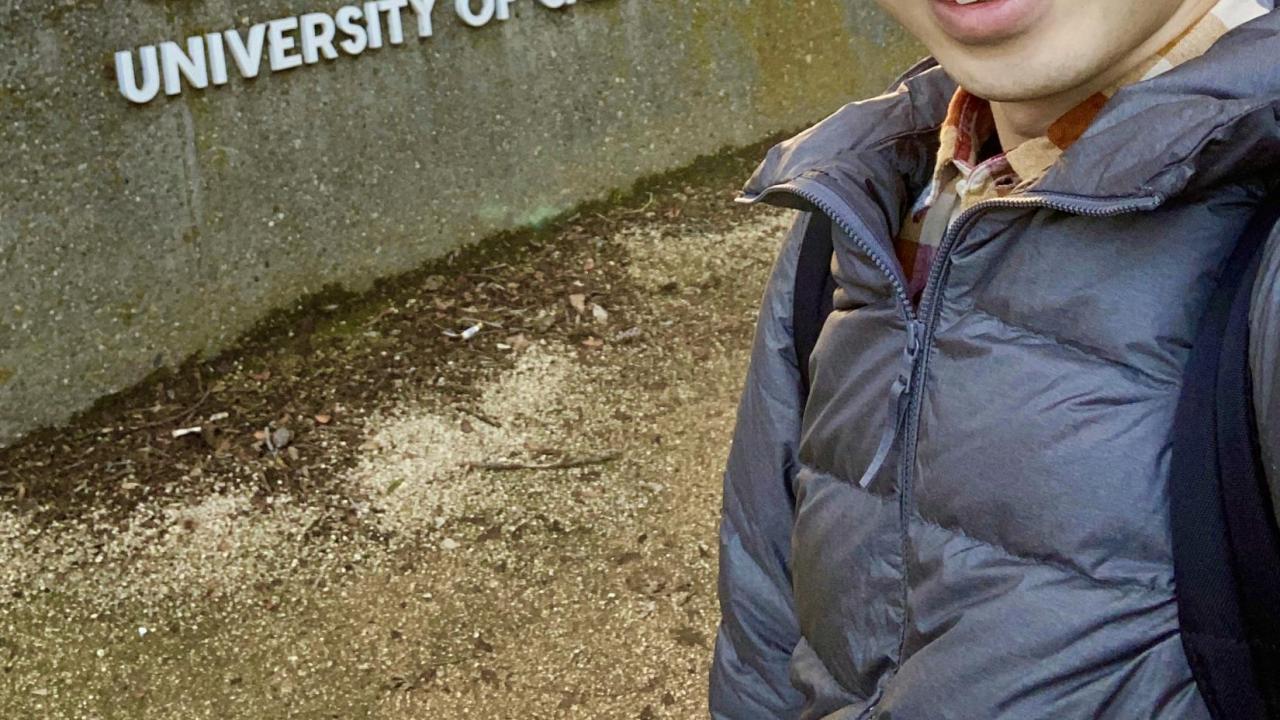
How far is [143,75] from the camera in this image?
3.45 meters

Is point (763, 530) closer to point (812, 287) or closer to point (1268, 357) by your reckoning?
point (812, 287)

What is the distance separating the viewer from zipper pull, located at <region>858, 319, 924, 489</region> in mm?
1238

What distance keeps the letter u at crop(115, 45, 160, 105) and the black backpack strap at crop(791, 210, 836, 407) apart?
8.05 feet

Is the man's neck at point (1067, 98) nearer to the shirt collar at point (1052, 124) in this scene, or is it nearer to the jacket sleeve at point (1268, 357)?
the shirt collar at point (1052, 124)

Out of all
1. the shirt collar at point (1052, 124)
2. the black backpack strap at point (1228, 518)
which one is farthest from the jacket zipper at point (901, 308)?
the black backpack strap at point (1228, 518)

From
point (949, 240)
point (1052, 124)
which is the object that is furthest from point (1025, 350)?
point (1052, 124)

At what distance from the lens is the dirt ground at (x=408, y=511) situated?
2816 mm

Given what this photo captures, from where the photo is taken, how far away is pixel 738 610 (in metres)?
1.61

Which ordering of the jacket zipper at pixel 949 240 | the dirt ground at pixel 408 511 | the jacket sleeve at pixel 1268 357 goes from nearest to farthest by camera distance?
the jacket sleeve at pixel 1268 357 < the jacket zipper at pixel 949 240 < the dirt ground at pixel 408 511

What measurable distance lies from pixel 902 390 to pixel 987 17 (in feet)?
1.08

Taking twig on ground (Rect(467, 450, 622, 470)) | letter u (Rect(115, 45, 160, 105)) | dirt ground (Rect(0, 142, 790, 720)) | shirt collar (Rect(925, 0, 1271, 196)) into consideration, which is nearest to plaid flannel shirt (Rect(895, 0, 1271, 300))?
shirt collar (Rect(925, 0, 1271, 196))

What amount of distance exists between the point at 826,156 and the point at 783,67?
137 inches

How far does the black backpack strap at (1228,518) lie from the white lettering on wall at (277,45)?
9.85 feet

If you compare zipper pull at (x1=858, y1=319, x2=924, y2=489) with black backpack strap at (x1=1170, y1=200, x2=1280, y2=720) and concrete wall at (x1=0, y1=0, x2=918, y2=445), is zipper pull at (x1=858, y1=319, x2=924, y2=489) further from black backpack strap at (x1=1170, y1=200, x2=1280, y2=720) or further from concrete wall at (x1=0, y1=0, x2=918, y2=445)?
concrete wall at (x1=0, y1=0, x2=918, y2=445)
